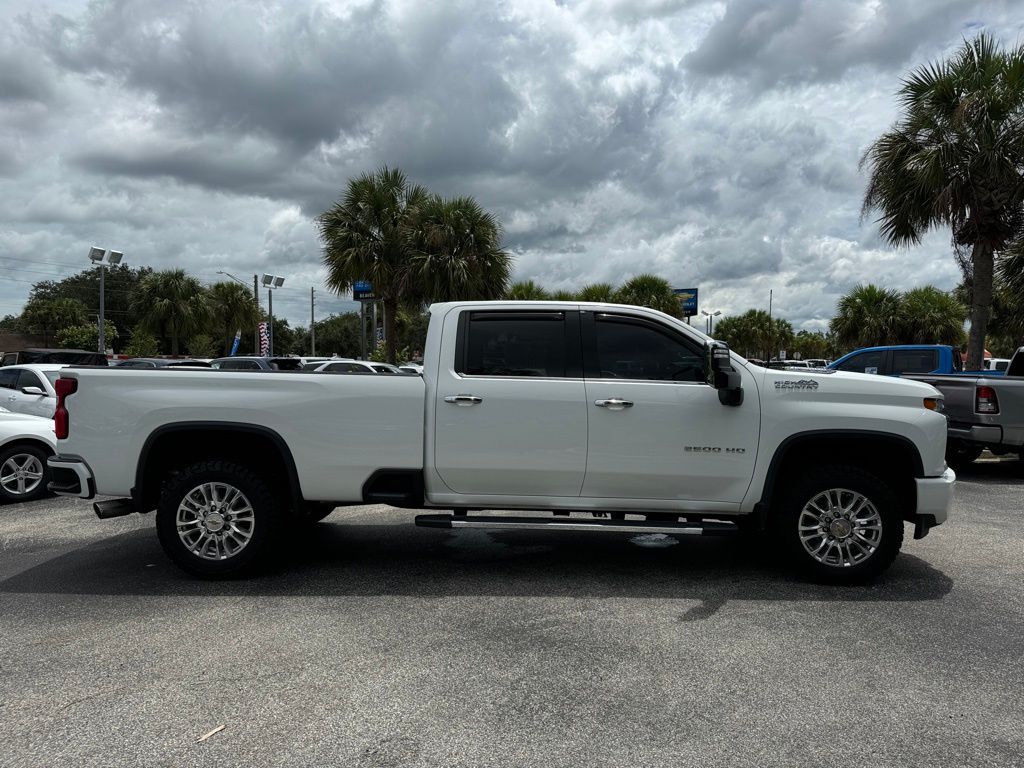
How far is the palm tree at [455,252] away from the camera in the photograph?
2289 centimetres

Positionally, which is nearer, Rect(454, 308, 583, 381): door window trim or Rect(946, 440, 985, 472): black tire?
Rect(454, 308, 583, 381): door window trim

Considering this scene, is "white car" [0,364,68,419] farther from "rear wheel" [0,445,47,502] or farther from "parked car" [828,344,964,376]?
"parked car" [828,344,964,376]

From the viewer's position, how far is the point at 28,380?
33.0 feet

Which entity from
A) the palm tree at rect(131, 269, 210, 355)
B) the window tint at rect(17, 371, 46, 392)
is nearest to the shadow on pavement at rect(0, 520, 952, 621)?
the window tint at rect(17, 371, 46, 392)

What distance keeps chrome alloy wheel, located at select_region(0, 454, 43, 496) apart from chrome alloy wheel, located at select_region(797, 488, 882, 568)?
26.5 ft

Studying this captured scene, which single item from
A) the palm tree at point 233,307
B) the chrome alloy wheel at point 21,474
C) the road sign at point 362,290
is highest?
the palm tree at point 233,307

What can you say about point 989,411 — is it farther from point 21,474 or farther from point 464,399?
point 21,474

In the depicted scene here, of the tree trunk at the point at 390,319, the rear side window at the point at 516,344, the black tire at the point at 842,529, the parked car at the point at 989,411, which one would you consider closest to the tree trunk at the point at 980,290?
the parked car at the point at 989,411

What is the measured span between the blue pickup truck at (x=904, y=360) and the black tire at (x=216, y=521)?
11523 millimetres

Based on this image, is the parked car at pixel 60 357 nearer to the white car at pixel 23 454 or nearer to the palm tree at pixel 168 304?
the white car at pixel 23 454

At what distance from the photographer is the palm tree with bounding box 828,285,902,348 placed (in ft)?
126

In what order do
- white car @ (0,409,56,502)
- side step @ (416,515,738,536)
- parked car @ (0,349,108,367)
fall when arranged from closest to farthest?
side step @ (416,515,738,536), white car @ (0,409,56,502), parked car @ (0,349,108,367)

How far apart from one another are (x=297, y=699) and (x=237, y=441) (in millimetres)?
2343

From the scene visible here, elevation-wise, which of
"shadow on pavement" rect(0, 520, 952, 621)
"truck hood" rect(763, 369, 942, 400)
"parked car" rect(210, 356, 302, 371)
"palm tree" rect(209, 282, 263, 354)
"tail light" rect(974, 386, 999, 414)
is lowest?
"shadow on pavement" rect(0, 520, 952, 621)
